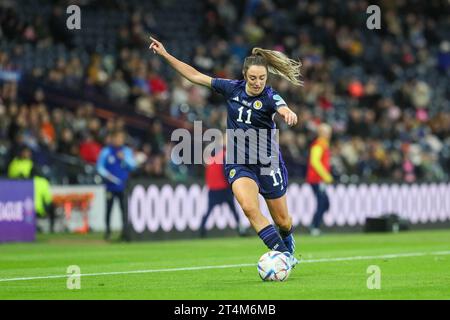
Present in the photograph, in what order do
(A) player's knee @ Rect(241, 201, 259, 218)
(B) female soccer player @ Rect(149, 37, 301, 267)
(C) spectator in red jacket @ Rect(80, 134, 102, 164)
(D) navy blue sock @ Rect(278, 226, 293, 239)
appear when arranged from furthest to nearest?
(C) spectator in red jacket @ Rect(80, 134, 102, 164) < (D) navy blue sock @ Rect(278, 226, 293, 239) < (B) female soccer player @ Rect(149, 37, 301, 267) < (A) player's knee @ Rect(241, 201, 259, 218)

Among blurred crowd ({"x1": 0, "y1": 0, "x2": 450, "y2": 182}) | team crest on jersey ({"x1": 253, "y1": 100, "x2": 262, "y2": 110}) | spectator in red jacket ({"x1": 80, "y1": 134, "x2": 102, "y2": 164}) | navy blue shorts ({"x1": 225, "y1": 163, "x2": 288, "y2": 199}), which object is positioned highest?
blurred crowd ({"x1": 0, "y1": 0, "x2": 450, "y2": 182})

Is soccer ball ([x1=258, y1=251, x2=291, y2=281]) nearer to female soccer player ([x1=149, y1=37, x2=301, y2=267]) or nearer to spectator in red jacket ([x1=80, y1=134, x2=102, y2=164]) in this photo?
female soccer player ([x1=149, y1=37, x2=301, y2=267])

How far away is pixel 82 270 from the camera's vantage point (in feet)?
45.6

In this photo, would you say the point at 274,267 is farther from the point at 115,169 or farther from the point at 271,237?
the point at 115,169

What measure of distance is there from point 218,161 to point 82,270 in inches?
359

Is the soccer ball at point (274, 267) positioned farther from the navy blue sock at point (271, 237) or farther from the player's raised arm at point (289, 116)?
the player's raised arm at point (289, 116)

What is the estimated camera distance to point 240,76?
1168 inches

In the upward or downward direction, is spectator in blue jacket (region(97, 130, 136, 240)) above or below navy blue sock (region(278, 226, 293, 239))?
above

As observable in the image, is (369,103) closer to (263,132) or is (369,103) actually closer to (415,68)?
(415,68)

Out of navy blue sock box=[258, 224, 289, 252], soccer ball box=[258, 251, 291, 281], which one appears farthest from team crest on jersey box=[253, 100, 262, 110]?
soccer ball box=[258, 251, 291, 281]

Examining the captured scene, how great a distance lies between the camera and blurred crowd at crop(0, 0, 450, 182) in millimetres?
25266


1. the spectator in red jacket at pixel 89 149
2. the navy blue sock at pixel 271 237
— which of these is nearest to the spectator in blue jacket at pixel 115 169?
the spectator in red jacket at pixel 89 149

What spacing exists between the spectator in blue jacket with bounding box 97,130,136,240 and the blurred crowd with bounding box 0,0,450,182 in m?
0.48

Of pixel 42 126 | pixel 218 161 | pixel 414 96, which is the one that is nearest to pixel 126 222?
pixel 218 161
